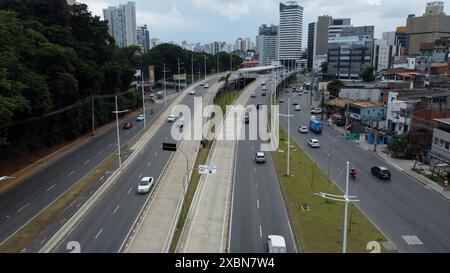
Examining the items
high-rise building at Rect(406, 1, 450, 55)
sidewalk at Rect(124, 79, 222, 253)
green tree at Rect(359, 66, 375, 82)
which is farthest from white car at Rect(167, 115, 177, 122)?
high-rise building at Rect(406, 1, 450, 55)

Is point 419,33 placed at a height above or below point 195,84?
above

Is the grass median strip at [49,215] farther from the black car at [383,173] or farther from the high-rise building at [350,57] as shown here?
the high-rise building at [350,57]

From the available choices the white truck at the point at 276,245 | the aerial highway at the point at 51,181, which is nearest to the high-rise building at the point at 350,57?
the aerial highway at the point at 51,181

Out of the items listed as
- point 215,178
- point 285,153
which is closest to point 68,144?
point 215,178

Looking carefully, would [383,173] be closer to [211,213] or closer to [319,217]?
[319,217]

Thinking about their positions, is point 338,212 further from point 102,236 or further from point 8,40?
point 8,40

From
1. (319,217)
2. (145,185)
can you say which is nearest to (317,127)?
(319,217)

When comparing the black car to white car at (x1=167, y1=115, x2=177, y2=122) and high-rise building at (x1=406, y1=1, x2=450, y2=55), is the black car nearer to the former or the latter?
white car at (x1=167, y1=115, x2=177, y2=122)
